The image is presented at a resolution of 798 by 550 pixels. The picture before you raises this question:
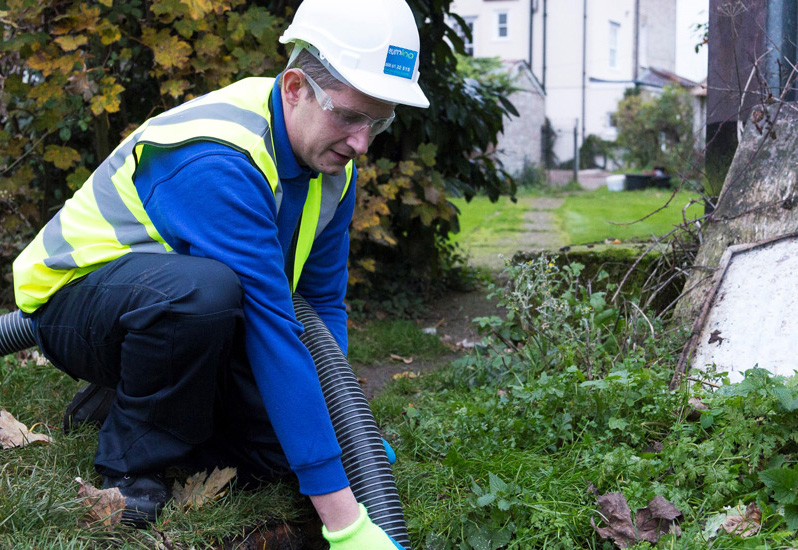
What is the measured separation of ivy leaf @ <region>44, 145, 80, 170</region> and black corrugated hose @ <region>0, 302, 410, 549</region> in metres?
1.73

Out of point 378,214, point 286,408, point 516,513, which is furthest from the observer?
point 378,214

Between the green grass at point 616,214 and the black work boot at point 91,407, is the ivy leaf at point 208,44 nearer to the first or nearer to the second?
the black work boot at point 91,407

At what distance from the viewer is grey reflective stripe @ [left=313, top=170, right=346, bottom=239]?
238cm

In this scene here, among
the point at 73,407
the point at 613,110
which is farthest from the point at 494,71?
the point at 73,407

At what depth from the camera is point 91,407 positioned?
8.33ft

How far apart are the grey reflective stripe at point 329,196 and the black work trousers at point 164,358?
0.50 meters

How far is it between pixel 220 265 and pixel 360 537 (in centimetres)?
73

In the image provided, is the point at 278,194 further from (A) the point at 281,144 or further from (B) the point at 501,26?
(B) the point at 501,26

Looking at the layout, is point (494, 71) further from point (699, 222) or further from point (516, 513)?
point (516, 513)

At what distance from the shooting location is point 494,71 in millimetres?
21203

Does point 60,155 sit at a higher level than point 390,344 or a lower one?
A: higher

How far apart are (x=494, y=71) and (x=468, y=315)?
56.5 feet

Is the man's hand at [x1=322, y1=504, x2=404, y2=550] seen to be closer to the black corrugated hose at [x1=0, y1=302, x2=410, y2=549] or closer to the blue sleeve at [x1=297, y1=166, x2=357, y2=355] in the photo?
the black corrugated hose at [x1=0, y1=302, x2=410, y2=549]

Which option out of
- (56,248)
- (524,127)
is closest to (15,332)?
(56,248)
